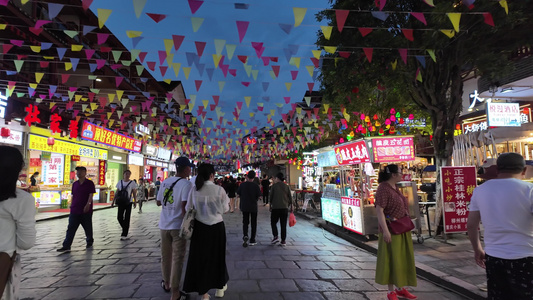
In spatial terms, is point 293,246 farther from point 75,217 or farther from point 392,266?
point 75,217

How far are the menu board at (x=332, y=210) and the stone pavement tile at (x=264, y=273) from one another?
4745mm

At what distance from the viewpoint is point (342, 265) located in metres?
5.98

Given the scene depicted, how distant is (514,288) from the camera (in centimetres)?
241

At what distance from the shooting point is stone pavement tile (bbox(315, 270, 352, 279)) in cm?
519

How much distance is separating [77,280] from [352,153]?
7603mm

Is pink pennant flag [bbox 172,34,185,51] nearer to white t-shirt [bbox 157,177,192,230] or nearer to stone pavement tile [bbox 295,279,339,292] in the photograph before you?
white t-shirt [bbox 157,177,192,230]

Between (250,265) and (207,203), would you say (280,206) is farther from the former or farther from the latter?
(207,203)

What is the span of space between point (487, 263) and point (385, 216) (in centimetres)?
159

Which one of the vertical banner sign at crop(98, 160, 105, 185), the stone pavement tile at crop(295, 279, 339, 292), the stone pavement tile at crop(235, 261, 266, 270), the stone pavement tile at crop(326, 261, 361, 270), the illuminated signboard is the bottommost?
the stone pavement tile at crop(326, 261, 361, 270)

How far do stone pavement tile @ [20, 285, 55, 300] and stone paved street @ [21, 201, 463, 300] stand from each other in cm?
1

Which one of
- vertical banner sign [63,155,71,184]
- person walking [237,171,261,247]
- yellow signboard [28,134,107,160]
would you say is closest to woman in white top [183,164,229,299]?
person walking [237,171,261,247]

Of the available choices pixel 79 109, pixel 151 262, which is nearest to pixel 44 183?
pixel 79 109

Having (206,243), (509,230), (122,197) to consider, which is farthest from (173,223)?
(122,197)

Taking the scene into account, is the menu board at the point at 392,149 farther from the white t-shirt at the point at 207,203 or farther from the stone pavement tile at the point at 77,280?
the stone pavement tile at the point at 77,280
